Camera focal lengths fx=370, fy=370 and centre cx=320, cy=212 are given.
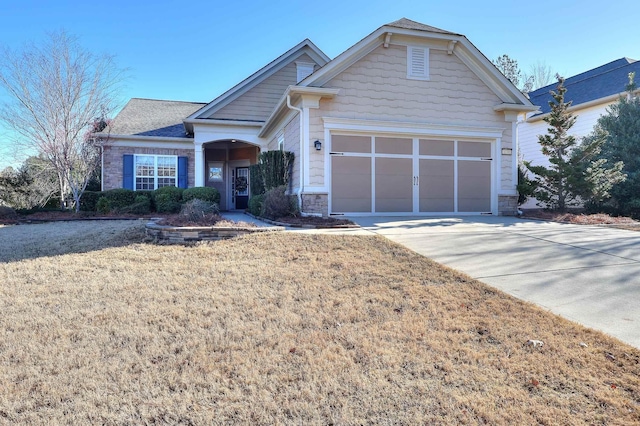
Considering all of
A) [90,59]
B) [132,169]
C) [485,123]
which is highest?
[90,59]

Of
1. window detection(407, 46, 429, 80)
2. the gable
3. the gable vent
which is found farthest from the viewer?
the gable vent

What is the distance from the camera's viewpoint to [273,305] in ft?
11.9

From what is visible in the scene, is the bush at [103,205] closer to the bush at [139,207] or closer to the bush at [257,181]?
the bush at [139,207]

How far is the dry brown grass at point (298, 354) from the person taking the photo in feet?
6.78

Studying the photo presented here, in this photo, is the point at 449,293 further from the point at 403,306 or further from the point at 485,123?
the point at 485,123

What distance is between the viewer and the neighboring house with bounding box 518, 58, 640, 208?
1539 centimetres

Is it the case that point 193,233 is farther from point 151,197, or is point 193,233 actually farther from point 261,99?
point 261,99

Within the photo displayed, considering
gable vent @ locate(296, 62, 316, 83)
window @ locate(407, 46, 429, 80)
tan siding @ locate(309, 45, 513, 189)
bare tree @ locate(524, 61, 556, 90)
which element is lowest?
tan siding @ locate(309, 45, 513, 189)

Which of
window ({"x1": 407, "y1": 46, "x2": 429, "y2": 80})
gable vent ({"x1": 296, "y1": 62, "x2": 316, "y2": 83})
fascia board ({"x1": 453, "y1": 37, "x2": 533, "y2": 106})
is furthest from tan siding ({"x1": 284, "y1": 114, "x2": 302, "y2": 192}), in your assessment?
fascia board ({"x1": 453, "y1": 37, "x2": 533, "y2": 106})

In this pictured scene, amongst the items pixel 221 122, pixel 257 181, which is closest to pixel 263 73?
pixel 221 122

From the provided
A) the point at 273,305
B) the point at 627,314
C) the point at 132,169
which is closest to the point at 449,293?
the point at 627,314

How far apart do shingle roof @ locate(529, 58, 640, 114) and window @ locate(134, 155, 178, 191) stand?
17.1 m

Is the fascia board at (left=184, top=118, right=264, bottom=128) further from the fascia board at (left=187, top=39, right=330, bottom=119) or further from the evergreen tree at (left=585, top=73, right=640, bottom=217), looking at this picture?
the evergreen tree at (left=585, top=73, right=640, bottom=217)

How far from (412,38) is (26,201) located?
15.7 meters
